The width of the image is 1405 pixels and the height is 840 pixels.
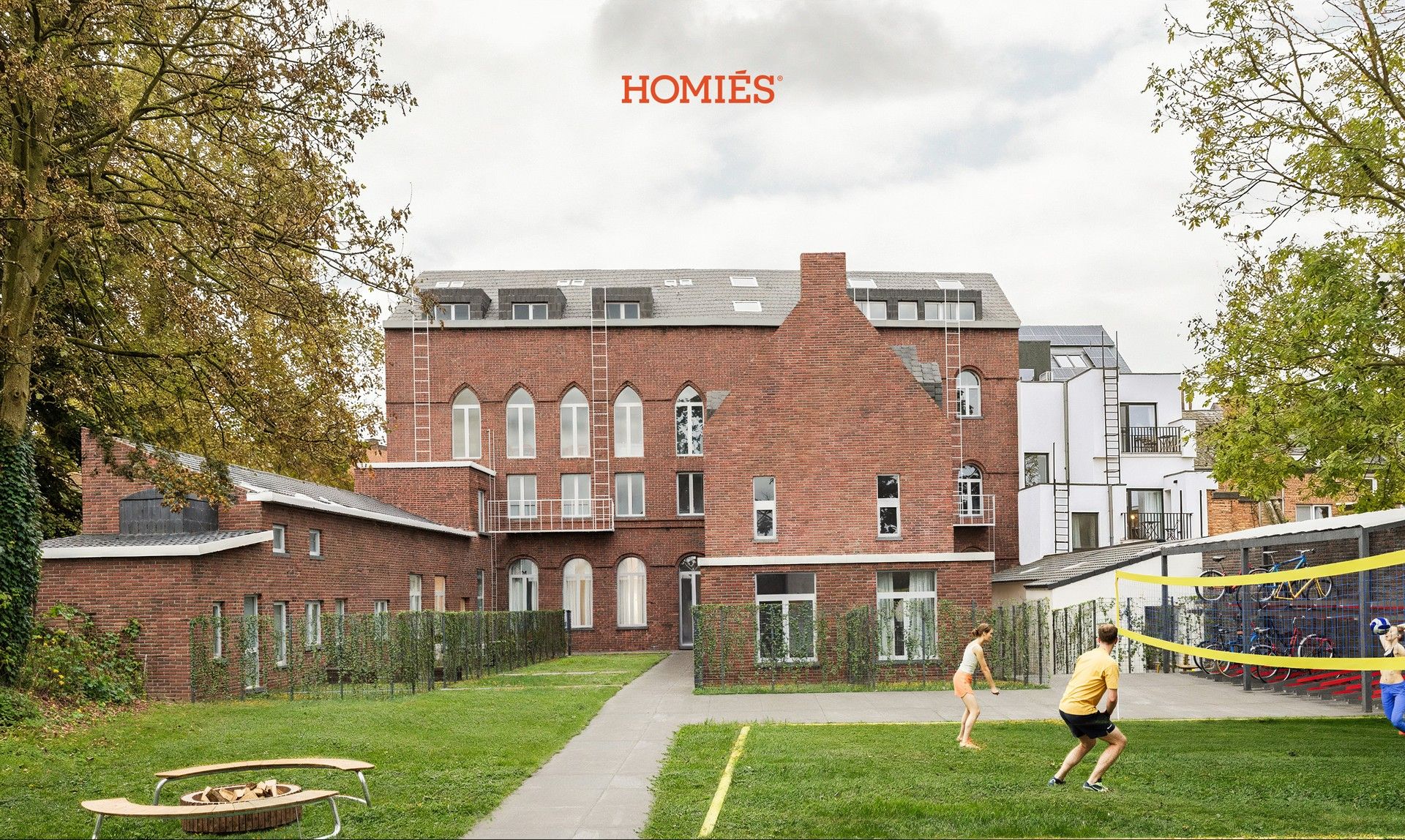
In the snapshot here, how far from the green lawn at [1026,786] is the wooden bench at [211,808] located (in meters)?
2.67

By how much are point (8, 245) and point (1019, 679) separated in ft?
67.3

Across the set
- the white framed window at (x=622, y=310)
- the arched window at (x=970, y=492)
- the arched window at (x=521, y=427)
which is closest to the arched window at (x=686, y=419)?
the white framed window at (x=622, y=310)

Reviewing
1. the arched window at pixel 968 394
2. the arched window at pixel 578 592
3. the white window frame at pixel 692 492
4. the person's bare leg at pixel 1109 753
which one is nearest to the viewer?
the person's bare leg at pixel 1109 753

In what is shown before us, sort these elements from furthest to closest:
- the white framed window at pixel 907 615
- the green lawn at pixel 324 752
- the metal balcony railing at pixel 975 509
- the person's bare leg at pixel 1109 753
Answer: the metal balcony railing at pixel 975 509
the white framed window at pixel 907 615
the person's bare leg at pixel 1109 753
the green lawn at pixel 324 752

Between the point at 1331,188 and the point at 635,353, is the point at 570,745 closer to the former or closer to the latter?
the point at 1331,188

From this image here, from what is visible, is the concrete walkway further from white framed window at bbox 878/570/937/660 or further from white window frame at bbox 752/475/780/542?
white window frame at bbox 752/475/780/542

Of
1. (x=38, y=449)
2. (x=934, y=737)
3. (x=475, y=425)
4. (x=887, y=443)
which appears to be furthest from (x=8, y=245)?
(x=475, y=425)

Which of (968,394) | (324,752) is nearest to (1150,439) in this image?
(968,394)

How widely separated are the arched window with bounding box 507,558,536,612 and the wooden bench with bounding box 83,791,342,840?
37.3m

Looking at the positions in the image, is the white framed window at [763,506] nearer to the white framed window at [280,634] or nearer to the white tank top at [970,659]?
the white framed window at [280,634]

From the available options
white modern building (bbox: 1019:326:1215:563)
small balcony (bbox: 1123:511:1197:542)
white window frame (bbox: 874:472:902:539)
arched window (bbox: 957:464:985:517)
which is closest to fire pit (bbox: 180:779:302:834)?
white window frame (bbox: 874:472:902:539)

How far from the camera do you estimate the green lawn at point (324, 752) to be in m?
12.0

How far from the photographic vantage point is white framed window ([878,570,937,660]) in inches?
1129

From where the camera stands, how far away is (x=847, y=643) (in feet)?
92.9
